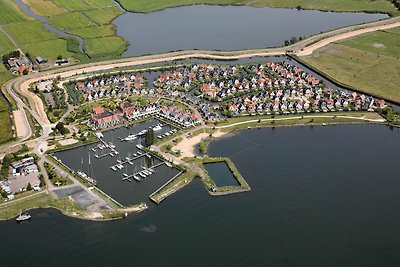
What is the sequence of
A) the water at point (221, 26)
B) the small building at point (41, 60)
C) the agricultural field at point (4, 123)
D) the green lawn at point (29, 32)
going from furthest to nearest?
the green lawn at point (29, 32) < the water at point (221, 26) < the small building at point (41, 60) < the agricultural field at point (4, 123)

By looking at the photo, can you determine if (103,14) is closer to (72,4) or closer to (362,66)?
(72,4)

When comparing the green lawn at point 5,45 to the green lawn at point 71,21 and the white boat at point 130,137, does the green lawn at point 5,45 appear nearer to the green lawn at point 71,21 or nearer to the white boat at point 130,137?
the green lawn at point 71,21

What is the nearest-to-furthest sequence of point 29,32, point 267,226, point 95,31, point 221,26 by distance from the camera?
point 267,226 → point 29,32 → point 95,31 → point 221,26

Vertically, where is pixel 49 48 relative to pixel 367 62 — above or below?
below

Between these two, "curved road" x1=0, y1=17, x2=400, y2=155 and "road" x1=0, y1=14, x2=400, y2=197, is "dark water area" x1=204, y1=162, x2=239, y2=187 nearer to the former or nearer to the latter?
"road" x1=0, y1=14, x2=400, y2=197

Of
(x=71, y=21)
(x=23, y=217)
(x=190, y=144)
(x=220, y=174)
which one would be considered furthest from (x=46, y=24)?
(x=23, y=217)

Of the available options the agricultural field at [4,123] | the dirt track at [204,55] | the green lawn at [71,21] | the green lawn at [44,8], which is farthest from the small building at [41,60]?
the green lawn at [44,8]

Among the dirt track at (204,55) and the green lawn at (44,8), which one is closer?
the dirt track at (204,55)
